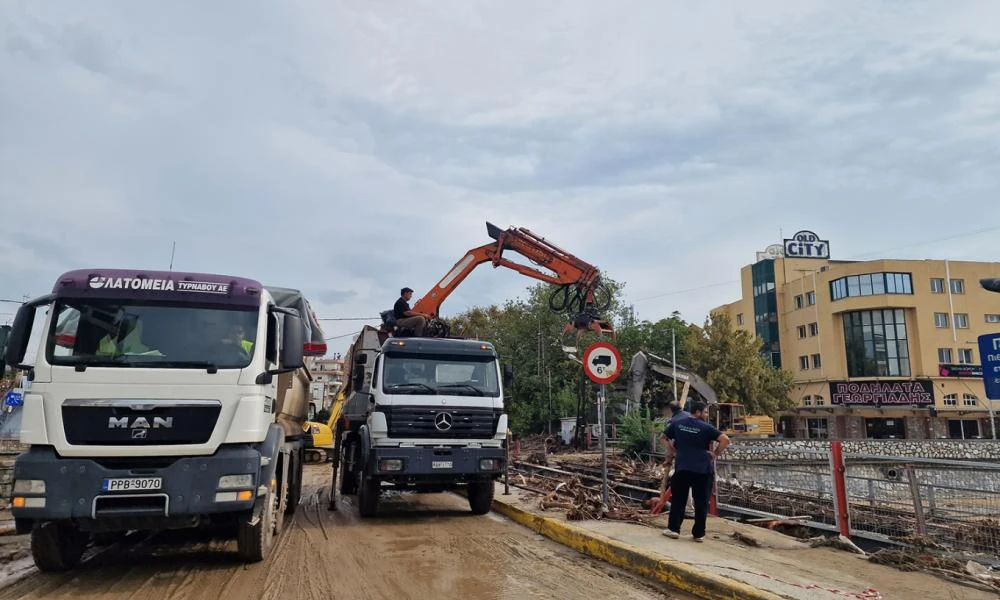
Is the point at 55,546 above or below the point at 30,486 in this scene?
below

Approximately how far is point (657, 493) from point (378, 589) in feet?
21.2

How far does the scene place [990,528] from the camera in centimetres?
639

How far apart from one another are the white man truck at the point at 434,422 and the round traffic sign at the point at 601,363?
57.5 inches

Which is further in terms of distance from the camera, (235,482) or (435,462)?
(435,462)

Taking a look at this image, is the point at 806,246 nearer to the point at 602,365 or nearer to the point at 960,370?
the point at 960,370

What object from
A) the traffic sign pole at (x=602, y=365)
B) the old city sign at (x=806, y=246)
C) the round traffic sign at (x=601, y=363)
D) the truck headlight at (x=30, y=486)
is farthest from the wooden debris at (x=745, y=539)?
the old city sign at (x=806, y=246)

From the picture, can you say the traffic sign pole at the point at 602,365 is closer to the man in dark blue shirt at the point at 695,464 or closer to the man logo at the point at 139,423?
the man in dark blue shirt at the point at 695,464

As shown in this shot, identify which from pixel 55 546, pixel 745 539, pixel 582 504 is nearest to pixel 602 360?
pixel 582 504

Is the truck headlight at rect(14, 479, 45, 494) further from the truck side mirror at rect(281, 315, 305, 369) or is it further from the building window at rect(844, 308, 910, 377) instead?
the building window at rect(844, 308, 910, 377)

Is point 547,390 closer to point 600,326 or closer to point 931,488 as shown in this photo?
point 600,326

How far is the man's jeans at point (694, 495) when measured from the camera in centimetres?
729

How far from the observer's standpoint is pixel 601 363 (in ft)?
31.1

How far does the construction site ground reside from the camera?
5254 mm

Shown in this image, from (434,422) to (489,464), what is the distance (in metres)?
1.02
